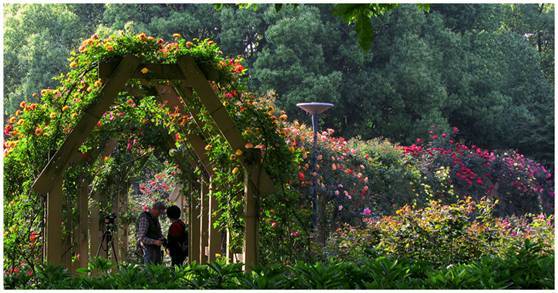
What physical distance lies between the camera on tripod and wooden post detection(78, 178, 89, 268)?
0.87m

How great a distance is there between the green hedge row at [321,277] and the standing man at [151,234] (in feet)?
13.0

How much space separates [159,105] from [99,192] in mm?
2301

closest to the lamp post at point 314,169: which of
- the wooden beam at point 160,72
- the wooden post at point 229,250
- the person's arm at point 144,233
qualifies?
the person's arm at point 144,233

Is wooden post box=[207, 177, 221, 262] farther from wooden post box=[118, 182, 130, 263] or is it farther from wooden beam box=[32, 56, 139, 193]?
wooden post box=[118, 182, 130, 263]

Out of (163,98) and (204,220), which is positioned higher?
(163,98)

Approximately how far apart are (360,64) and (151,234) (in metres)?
16.3

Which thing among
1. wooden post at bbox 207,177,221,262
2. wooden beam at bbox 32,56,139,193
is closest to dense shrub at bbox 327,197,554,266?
wooden post at bbox 207,177,221,262

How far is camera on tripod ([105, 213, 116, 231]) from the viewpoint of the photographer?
11.2 metres

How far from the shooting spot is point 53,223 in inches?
307

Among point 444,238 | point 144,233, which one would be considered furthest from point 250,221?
point 144,233

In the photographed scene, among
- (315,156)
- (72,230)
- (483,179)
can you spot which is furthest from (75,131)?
(483,179)

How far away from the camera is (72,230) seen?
1013 cm

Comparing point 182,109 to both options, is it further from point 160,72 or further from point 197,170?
point 197,170

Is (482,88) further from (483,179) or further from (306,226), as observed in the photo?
(306,226)
